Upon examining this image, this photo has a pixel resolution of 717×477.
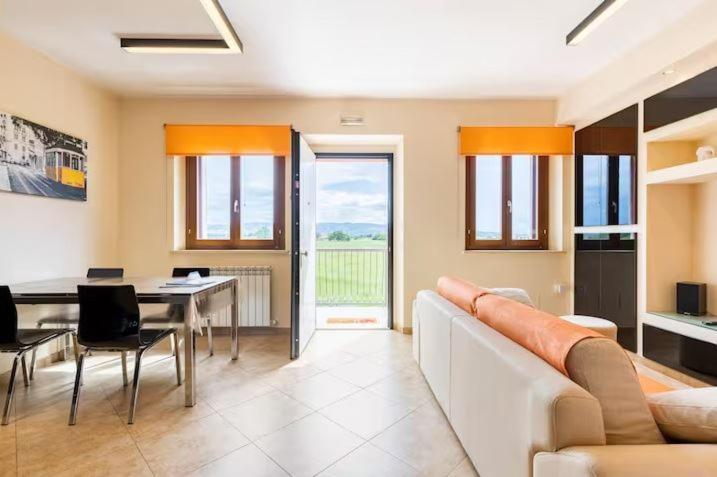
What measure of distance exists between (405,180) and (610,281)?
A: 2349 mm

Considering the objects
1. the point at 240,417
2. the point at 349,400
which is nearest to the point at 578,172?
the point at 349,400

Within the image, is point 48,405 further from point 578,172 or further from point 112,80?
point 578,172

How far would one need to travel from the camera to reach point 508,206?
4.26 meters

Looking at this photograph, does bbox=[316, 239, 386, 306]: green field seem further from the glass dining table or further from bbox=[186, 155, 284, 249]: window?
the glass dining table

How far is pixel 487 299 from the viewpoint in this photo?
75.7 inches

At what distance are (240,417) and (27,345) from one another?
58.3 inches

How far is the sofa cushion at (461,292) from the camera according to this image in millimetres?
2094

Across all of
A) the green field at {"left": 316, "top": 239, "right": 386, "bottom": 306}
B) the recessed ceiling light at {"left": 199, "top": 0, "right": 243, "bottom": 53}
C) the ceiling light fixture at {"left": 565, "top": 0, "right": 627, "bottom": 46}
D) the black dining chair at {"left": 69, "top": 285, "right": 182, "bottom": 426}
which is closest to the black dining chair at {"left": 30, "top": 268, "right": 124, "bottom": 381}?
the black dining chair at {"left": 69, "top": 285, "right": 182, "bottom": 426}

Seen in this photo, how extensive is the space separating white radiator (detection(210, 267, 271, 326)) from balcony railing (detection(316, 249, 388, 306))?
183 cm

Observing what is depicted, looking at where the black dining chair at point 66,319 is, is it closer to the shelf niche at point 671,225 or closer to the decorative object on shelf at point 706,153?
the shelf niche at point 671,225

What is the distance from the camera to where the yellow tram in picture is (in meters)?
3.09

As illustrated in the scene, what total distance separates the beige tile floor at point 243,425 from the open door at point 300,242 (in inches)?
14.3

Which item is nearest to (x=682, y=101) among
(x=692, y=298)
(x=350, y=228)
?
(x=692, y=298)

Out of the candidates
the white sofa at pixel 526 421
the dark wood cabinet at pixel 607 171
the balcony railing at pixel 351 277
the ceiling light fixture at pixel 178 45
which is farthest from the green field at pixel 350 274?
the white sofa at pixel 526 421
